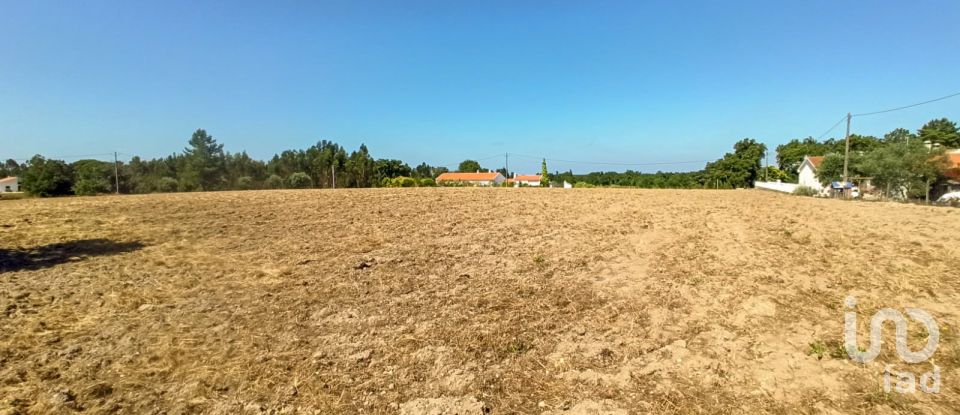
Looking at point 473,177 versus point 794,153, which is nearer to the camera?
point 794,153

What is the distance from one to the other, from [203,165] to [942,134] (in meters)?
80.3

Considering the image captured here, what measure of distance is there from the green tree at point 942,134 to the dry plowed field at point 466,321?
180 ft

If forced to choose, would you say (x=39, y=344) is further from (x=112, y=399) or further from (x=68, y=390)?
(x=112, y=399)

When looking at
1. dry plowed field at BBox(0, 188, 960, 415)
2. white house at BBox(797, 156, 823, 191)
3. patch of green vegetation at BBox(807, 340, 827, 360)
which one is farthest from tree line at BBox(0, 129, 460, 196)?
white house at BBox(797, 156, 823, 191)

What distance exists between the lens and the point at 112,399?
2504mm

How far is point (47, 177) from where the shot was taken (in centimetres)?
2911

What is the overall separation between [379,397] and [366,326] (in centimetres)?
117

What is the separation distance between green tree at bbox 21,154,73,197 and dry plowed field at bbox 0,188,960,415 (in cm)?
3043

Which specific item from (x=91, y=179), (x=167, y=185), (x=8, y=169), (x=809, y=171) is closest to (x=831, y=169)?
(x=809, y=171)

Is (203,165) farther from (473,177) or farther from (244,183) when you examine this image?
(473,177)

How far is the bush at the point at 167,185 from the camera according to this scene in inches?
1206

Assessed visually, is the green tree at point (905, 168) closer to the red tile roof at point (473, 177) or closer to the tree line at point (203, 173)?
the tree line at point (203, 173)

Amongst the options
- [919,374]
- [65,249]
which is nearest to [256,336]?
[919,374]

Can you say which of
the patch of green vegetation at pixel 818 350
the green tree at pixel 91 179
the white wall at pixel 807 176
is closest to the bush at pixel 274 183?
the green tree at pixel 91 179
